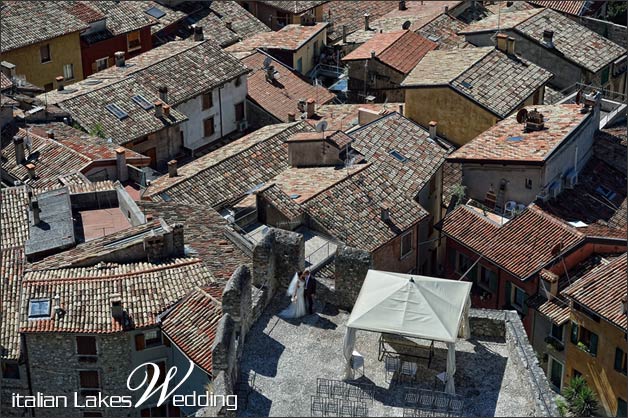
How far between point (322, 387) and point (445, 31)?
163ft

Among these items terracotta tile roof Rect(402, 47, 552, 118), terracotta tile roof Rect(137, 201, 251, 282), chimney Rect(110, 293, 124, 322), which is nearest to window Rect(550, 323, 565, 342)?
terracotta tile roof Rect(137, 201, 251, 282)

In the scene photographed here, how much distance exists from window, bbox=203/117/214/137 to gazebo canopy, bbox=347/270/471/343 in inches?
1438

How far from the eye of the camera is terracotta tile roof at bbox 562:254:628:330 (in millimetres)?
45809

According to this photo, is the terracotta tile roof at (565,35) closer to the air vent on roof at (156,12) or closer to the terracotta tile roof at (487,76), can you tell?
the terracotta tile roof at (487,76)

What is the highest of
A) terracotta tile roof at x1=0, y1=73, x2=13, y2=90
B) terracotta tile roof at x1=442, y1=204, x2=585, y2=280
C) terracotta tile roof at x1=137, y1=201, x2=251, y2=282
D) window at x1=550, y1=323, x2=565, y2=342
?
terracotta tile roof at x1=0, y1=73, x2=13, y2=90

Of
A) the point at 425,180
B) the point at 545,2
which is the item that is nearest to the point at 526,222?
the point at 425,180

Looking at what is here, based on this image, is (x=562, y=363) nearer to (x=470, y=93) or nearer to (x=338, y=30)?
(x=470, y=93)

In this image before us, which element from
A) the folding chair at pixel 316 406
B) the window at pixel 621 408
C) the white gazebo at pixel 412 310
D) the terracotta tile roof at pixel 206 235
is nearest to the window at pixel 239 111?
the terracotta tile roof at pixel 206 235

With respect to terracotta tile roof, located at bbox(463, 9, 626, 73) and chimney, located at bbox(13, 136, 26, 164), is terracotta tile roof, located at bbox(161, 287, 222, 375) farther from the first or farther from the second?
terracotta tile roof, located at bbox(463, 9, 626, 73)

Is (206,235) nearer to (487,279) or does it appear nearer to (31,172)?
(31,172)

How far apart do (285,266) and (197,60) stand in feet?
113

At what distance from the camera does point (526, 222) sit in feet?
175

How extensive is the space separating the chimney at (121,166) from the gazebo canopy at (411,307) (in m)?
23.4

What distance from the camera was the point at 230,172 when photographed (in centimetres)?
5672
